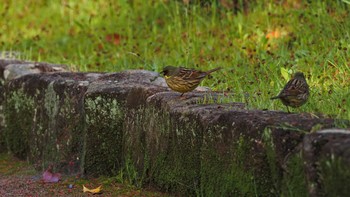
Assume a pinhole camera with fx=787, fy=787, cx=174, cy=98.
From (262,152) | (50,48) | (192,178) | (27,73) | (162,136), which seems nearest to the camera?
(262,152)

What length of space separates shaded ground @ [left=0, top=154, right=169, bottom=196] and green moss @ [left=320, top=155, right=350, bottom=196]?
6.78ft

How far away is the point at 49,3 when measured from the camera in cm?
1142

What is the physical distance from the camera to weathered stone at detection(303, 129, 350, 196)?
356cm

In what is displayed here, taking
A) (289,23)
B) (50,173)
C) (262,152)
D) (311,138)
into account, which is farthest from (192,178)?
(289,23)

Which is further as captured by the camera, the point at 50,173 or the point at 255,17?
the point at 255,17

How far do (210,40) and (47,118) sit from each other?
221 centimetres

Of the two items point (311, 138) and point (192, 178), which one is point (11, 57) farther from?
point (311, 138)

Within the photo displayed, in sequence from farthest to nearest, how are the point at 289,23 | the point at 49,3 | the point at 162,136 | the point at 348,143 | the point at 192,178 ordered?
the point at 49,3 → the point at 289,23 → the point at 162,136 → the point at 192,178 → the point at 348,143

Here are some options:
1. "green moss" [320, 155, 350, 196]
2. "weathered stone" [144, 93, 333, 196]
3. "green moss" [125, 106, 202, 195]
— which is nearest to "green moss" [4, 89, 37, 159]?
"green moss" [125, 106, 202, 195]

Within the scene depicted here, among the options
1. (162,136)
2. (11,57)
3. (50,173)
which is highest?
(11,57)

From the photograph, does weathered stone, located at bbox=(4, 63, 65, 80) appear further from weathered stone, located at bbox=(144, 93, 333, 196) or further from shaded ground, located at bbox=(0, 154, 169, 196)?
weathered stone, located at bbox=(144, 93, 333, 196)

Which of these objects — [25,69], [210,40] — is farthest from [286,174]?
[210,40]

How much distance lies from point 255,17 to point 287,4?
50cm

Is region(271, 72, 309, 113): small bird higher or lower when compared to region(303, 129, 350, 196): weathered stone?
higher
